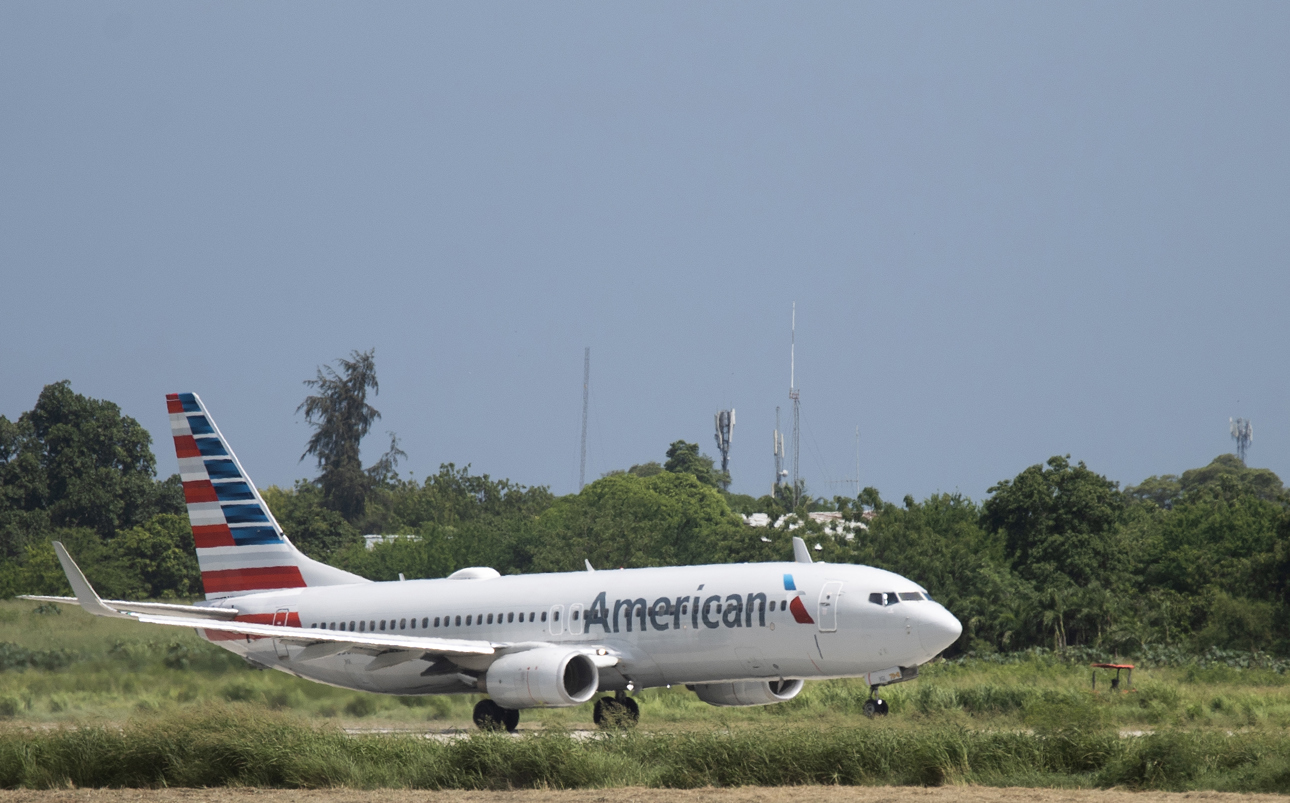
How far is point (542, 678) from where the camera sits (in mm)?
26844

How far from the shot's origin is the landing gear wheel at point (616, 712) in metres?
26.4

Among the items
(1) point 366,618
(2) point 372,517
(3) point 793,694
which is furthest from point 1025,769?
(2) point 372,517

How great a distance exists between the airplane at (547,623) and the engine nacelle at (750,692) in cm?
3

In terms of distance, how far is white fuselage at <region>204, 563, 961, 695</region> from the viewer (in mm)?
26156

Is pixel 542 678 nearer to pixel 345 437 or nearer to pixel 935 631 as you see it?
pixel 935 631

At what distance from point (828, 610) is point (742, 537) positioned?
38813 mm

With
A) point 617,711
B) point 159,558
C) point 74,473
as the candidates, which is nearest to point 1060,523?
point 617,711

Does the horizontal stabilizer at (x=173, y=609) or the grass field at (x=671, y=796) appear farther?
the horizontal stabilizer at (x=173, y=609)

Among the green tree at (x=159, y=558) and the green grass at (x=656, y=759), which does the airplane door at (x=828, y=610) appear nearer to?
the green grass at (x=656, y=759)

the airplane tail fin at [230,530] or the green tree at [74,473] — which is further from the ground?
the green tree at [74,473]

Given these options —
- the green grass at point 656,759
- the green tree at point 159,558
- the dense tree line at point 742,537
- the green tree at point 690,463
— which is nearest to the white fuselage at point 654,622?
the green grass at point 656,759

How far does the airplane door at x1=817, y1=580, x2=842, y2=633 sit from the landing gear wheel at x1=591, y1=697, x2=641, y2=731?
3.79 metres

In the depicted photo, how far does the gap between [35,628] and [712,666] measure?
19.4 meters

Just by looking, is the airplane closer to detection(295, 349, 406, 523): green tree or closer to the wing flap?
the wing flap
